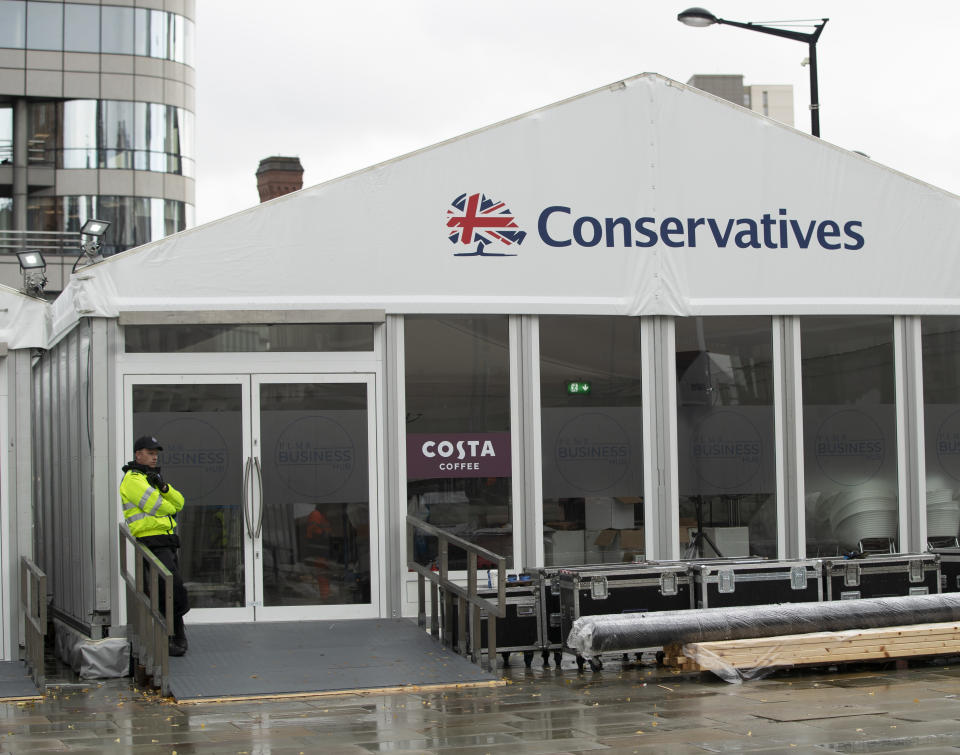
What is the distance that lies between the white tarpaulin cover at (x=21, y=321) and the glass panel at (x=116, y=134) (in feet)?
117

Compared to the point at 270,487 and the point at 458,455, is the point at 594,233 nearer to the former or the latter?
the point at 458,455

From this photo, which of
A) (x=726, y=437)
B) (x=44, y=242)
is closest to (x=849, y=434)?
(x=726, y=437)

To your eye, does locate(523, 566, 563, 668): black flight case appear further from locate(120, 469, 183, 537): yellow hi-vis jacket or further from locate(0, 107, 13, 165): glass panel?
Result: locate(0, 107, 13, 165): glass panel

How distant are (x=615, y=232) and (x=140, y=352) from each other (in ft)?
14.5

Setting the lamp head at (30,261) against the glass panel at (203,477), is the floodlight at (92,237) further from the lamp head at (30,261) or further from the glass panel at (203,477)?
the glass panel at (203,477)

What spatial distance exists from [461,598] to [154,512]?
8.22ft

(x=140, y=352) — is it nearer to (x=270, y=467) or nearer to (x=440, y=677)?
(x=270, y=467)

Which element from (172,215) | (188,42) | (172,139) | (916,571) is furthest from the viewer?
(188,42)

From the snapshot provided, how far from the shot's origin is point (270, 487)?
40.8 feet

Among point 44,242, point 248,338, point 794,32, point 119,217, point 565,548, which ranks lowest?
point 565,548

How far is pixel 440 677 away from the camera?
10641 mm

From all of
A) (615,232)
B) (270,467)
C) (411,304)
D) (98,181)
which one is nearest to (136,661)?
(270,467)

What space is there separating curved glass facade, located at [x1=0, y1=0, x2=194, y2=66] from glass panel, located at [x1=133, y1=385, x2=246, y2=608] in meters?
36.0

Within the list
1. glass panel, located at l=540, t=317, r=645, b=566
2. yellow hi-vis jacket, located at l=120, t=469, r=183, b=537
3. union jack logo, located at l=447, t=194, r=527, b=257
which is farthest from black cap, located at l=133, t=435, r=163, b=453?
glass panel, located at l=540, t=317, r=645, b=566
